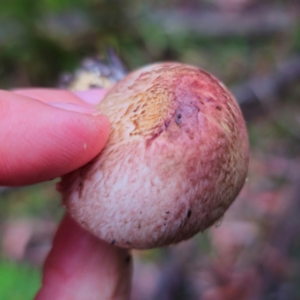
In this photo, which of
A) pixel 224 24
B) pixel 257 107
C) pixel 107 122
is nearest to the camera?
pixel 107 122

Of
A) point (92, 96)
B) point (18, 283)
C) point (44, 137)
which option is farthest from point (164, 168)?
point (18, 283)

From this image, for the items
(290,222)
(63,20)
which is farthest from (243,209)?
(63,20)

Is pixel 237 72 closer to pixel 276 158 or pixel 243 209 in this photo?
pixel 276 158

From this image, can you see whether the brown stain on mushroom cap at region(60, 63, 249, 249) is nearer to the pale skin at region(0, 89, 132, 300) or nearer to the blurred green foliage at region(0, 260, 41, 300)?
the pale skin at region(0, 89, 132, 300)

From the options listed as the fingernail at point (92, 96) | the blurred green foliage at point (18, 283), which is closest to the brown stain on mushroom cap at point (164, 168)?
the fingernail at point (92, 96)

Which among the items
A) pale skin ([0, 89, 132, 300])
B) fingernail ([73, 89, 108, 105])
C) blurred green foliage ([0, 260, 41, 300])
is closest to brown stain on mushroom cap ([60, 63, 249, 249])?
pale skin ([0, 89, 132, 300])
